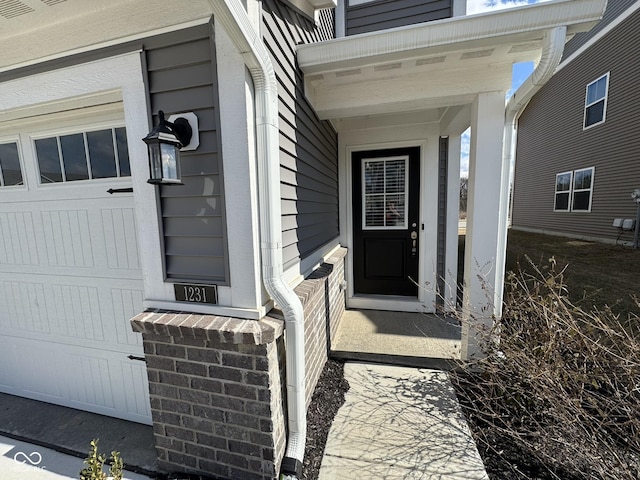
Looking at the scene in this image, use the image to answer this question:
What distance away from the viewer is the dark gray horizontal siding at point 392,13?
298 cm

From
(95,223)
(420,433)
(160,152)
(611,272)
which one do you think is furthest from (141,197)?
(611,272)

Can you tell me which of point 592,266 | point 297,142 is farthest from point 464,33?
point 592,266

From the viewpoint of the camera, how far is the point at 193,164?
4.87 feet

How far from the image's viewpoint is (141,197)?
1572 mm

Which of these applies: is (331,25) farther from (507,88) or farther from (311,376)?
(311,376)

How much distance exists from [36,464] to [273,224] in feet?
7.25

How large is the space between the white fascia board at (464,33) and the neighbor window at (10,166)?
2.37 m

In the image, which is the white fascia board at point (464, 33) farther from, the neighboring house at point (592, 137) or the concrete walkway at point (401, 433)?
the neighboring house at point (592, 137)

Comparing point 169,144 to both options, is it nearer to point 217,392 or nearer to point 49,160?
point 217,392

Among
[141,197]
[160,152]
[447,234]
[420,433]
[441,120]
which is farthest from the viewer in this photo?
[447,234]

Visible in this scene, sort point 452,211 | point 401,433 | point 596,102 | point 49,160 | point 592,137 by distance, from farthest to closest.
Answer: point 592,137, point 596,102, point 452,211, point 49,160, point 401,433

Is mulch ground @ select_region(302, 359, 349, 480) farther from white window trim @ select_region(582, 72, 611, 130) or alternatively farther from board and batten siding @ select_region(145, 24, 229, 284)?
white window trim @ select_region(582, 72, 611, 130)

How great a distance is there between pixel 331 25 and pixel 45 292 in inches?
153

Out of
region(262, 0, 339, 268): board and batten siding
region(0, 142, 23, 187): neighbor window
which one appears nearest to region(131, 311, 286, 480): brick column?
region(262, 0, 339, 268): board and batten siding
